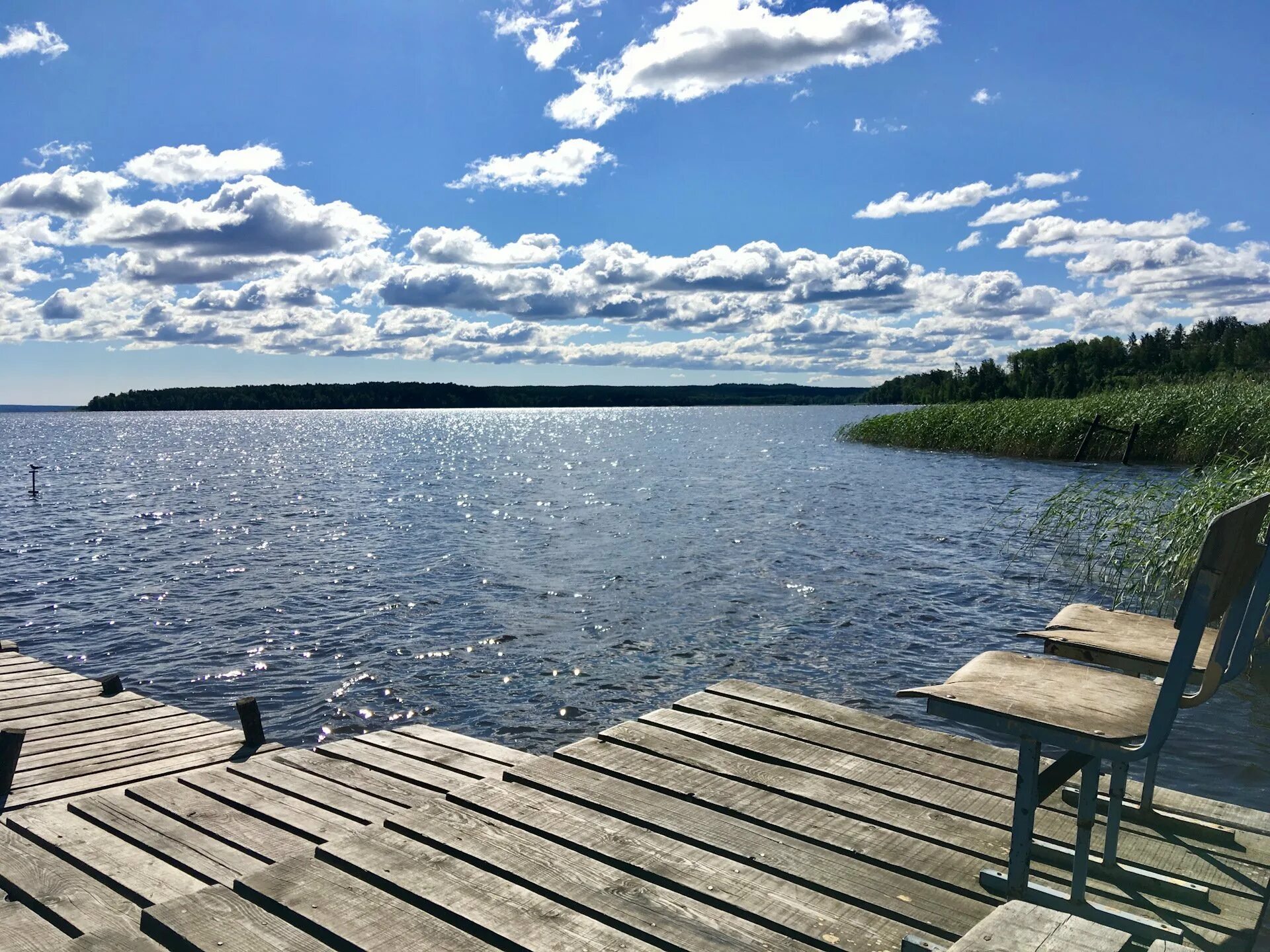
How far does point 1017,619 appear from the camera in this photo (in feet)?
45.4

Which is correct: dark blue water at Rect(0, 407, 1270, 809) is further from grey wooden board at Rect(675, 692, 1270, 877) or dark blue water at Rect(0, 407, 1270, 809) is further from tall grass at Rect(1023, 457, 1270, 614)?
grey wooden board at Rect(675, 692, 1270, 877)

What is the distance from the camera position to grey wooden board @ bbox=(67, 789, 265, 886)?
4566 millimetres

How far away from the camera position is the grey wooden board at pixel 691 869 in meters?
3.03

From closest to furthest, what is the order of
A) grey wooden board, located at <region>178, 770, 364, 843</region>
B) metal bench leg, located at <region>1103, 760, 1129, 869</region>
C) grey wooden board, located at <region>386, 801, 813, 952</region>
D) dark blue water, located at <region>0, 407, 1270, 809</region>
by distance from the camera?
grey wooden board, located at <region>386, 801, 813, 952</region> → metal bench leg, located at <region>1103, 760, 1129, 869</region> → grey wooden board, located at <region>178, 770, 364, 843</region> → dark blue water, located at <region>0, 407, 1270, 809</region>

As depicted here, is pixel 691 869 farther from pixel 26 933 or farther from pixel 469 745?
pixel 469 745

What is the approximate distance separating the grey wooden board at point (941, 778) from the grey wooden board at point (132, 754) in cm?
426

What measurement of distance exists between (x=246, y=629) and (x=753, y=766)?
1264 cm

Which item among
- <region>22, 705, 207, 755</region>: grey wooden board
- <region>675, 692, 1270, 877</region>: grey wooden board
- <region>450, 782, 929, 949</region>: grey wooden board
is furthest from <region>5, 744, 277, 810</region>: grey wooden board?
<region>675, 692, 1270, 877</region>: grey wooden board

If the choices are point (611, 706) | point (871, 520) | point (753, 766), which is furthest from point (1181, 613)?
point (871, 520)

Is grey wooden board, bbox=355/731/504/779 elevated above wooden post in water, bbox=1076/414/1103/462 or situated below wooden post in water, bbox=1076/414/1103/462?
below

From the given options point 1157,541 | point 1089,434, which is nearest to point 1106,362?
point 1089,434

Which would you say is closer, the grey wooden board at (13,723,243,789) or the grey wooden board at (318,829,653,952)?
the grey wooden board at (318,829,653,952)

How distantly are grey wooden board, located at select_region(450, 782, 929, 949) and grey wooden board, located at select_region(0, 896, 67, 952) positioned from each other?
→ 1.73m

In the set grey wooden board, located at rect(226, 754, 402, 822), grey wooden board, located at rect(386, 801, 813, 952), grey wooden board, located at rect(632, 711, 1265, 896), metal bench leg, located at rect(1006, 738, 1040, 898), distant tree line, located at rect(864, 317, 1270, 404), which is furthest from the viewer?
distant tree line, located at rect(864, 317, 1270, 404)
